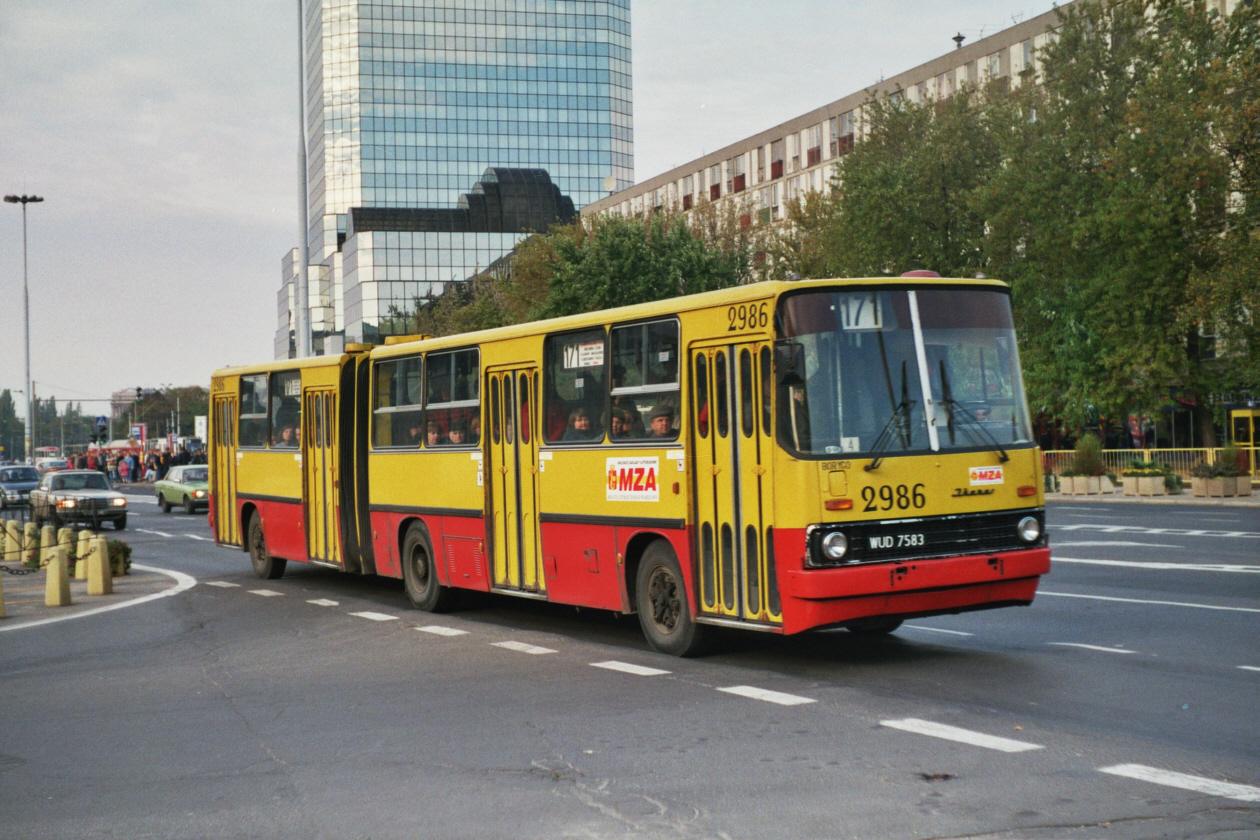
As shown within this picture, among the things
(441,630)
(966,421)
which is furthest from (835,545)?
(441,630)

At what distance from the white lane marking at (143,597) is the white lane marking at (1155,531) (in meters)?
15.3

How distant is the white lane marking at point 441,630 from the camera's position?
13.3m

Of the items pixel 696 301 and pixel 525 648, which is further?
pixel 525 648

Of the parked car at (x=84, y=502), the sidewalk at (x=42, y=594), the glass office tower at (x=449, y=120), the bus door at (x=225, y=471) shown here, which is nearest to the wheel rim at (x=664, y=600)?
the sidewalk at (x=42, y=594)

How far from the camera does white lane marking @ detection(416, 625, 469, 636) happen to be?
522 inches

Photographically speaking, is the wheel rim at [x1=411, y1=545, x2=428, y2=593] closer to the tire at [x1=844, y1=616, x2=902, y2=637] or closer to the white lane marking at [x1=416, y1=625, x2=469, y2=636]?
the white lane marking at [x1=416, y1=625, x2=469, y2=636]

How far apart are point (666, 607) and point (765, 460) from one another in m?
1.84

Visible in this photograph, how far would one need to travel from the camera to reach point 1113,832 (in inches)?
231

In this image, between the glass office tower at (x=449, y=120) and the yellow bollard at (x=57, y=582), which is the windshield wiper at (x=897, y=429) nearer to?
the yellow bollard at (x=57, y=582)

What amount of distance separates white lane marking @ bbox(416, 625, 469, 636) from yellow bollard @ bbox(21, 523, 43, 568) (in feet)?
43.0

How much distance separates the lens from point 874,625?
36.1 ft

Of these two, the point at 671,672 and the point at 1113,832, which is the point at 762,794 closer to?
the point at 1113,832

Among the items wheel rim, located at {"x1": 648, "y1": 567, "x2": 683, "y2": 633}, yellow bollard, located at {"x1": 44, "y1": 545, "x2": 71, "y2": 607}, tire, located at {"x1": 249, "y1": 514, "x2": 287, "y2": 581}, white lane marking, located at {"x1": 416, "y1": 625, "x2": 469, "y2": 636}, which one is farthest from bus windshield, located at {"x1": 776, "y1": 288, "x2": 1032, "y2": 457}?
tire, located at {"x1": 249, "y1": 514, "x2": 287, "y2": 581}

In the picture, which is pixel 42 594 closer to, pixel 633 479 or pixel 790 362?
pixel 633 479
